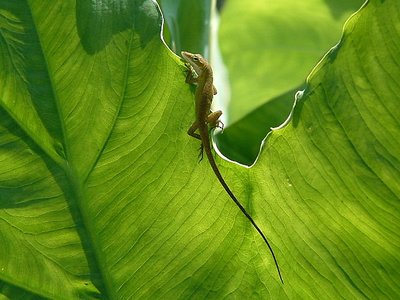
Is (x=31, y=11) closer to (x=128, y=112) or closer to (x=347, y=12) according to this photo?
(x=128, y=112)

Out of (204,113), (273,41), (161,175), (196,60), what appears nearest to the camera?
(161,175)

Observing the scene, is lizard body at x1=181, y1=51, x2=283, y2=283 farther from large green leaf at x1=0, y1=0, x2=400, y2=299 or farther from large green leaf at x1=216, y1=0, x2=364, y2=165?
large green leaf at x1=216, y1=0, x2=364, y2=165

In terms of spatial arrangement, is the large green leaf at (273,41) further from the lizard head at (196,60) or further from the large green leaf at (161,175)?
the large green leaf at (161,175)

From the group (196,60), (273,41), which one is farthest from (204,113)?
(273,41)

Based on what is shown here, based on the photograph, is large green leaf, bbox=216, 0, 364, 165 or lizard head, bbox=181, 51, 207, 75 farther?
large green leaf, bbox=216, 0, 364, 165

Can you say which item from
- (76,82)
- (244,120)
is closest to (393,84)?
(76,82)

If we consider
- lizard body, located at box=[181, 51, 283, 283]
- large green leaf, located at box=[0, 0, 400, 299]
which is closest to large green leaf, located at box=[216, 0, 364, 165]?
lizard body, located at box=[181, 51, 283, 283]

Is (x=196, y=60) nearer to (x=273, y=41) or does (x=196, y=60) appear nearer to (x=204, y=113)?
(x=204, y=113)
